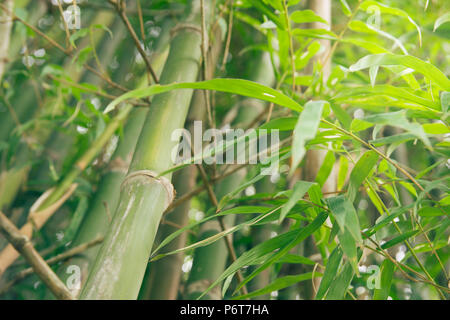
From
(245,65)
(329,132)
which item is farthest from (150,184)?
(245,65)

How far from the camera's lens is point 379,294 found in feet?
1.79

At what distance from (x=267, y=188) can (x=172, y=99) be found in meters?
0.59

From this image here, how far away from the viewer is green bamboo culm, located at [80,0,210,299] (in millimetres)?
454

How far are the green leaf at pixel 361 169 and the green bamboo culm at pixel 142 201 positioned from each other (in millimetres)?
216

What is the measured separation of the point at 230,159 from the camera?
0.74 meters

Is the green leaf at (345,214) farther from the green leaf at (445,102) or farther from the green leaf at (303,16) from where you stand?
the green leaf at (303,16)

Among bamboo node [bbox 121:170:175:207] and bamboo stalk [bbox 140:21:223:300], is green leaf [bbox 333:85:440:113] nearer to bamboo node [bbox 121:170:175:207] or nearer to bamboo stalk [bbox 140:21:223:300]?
bamboo node [bbox 121:170:175:207]

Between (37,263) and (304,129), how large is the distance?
402 millimetres

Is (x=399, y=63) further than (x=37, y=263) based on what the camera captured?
No

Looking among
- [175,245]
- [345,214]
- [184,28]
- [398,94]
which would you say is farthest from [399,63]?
[175,245]

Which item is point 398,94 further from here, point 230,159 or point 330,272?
point 230,159

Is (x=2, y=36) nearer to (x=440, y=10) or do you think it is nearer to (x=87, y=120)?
(x=87, y=120)
